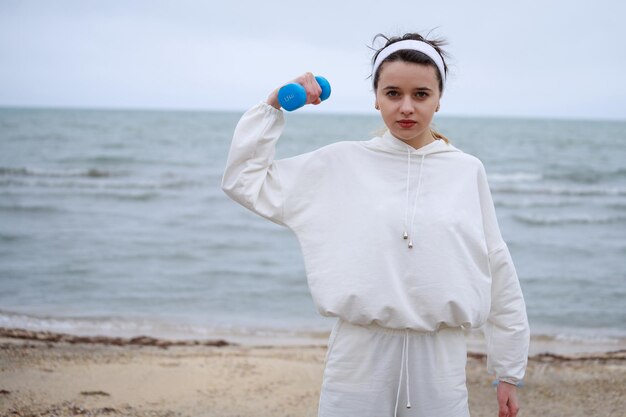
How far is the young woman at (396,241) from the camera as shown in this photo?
6.81 feet

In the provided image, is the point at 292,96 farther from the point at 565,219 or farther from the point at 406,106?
the point at 565,219

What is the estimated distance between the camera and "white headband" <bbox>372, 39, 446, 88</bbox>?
2.13 meters

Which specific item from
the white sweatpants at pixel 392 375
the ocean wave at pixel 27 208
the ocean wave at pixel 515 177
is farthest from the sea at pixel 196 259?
the ocean wave at pixel 515 177

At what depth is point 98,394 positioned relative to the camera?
4.09m

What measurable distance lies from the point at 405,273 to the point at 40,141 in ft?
104

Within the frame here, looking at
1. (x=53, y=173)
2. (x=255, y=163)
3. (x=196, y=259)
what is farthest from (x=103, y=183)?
(x=255, y=163)

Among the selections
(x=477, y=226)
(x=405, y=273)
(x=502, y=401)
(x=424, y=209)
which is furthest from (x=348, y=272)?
(x=502, y=401)

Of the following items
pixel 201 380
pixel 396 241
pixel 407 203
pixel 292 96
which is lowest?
pixel 201 380

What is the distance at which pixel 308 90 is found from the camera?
2209mm

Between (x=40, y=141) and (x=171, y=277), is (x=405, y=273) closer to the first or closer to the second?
(x=171, y=277)

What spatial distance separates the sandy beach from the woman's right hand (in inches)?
89.8

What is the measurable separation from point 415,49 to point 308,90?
1.17 feet

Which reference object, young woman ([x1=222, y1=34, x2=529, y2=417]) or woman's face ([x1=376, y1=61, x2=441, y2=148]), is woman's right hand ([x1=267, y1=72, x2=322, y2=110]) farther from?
woman's face ([x1=376, y1=61, x2=441, y2=148])

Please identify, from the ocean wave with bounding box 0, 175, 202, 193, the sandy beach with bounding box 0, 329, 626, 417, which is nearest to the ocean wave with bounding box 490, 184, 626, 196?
the ocean wave with bounding box 0, 175, 202, 193
